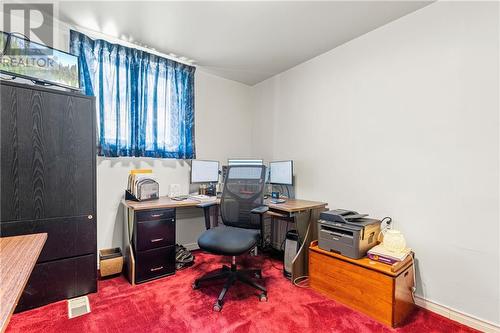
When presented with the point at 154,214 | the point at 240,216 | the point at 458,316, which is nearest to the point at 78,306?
the point at 154,214

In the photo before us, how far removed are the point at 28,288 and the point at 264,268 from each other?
A: 212 cm

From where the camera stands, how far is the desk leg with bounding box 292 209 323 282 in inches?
97.4

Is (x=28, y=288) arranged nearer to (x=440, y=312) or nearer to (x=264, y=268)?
(x=264, y=268)

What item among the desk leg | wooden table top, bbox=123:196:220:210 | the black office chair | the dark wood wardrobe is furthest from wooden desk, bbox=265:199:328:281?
the dark wood wardrobe

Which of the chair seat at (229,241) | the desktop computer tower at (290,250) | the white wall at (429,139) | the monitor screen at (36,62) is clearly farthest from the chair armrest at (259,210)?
the monitor screen at (36,62)

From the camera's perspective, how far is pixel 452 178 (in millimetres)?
1942

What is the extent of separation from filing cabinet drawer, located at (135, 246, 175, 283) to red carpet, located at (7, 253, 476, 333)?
109 millimetres

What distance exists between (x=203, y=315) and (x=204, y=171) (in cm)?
179

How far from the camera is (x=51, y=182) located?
197 cm

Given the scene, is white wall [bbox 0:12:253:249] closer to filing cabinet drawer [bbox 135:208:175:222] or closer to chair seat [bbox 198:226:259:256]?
filing cabinet drawer [bbox 135:208:175:222]

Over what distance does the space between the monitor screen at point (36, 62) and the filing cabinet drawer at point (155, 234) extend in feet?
4.66

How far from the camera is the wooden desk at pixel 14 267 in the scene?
0.69 meters

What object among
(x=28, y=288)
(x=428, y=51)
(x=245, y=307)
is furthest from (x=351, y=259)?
(x=28, y=288)

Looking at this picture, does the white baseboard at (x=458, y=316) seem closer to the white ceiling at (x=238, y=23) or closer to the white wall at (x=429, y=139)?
the white wall at (x=429, y=139)
